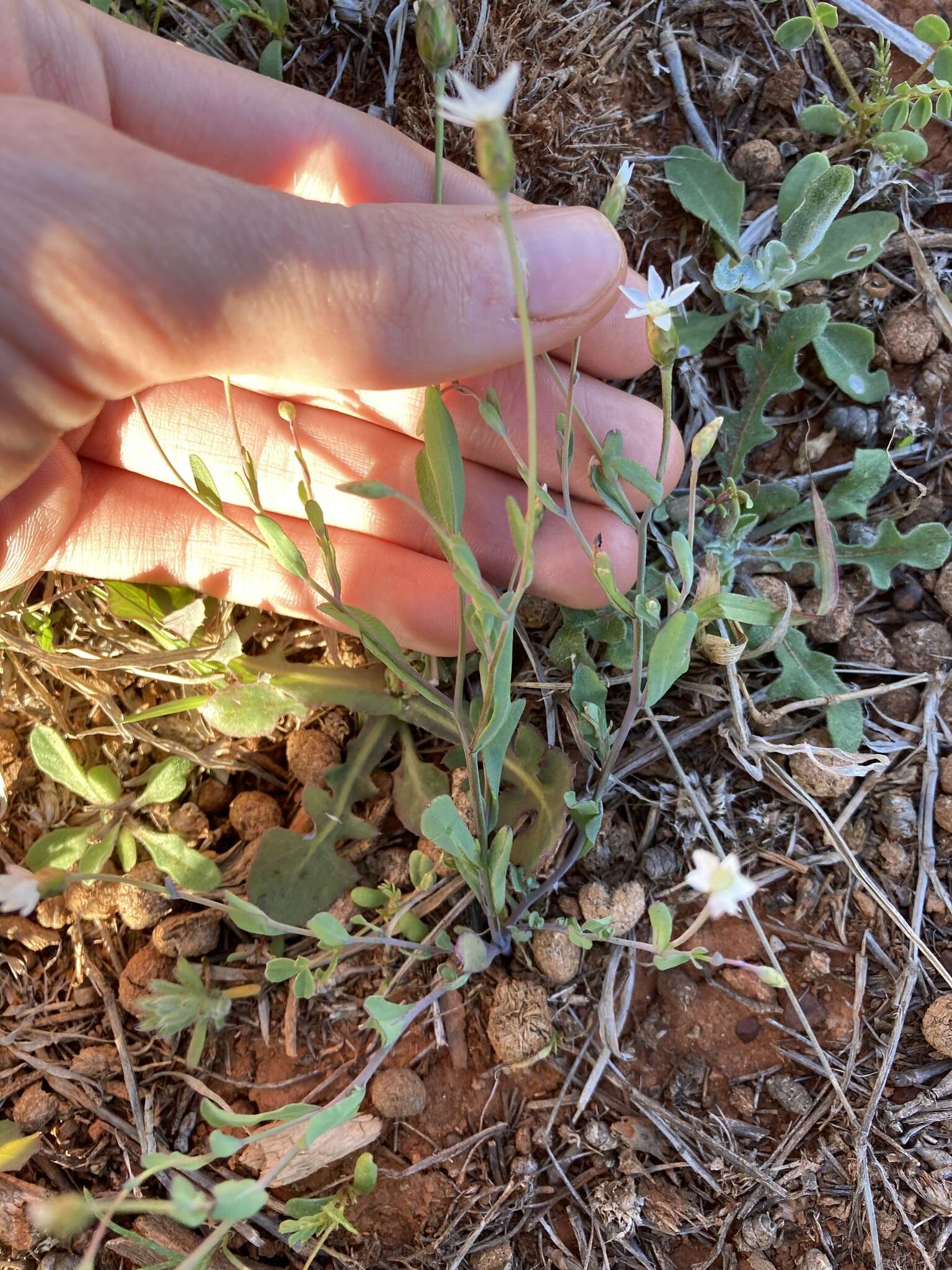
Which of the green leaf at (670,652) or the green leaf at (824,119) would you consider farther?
the green leaf at (824,119)

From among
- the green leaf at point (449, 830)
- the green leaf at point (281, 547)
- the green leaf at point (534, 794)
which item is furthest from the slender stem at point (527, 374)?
the green leaf at point (534, 794)

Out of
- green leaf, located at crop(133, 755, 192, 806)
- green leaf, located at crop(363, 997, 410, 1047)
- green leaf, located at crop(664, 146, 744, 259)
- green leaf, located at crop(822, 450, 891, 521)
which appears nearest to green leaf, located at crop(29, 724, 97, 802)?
green leaf, located at crop(133, 755, 192, 806)

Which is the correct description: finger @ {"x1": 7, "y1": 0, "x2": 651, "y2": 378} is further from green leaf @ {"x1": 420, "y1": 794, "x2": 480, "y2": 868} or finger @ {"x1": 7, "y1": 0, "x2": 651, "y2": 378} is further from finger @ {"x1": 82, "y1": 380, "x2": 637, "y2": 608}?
green leaf @ {"x1": 420, "y1": 794, "x2": 480, "y2": 868}

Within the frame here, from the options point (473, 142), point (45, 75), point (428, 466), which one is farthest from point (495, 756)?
point (45, 75)

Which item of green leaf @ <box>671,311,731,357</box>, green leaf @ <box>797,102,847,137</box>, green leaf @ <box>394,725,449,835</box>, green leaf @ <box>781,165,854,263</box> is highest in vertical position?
green leaf @ <box>797,102,847,137</box>

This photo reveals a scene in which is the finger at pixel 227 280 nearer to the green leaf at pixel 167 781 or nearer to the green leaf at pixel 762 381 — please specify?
the green leaf at pixel 762 381

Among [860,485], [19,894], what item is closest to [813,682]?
[860,485]
